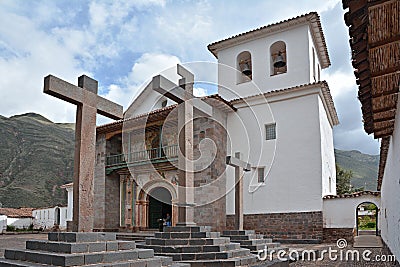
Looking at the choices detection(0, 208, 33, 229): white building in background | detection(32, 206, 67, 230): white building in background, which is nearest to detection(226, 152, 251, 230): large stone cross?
detection(32, 206, 67, 230): white building in background

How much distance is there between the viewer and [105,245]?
4.86m

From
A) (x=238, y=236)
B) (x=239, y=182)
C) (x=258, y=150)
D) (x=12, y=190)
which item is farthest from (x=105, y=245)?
(x=12, y=190)

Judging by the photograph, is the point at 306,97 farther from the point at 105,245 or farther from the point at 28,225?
the point at 28,225

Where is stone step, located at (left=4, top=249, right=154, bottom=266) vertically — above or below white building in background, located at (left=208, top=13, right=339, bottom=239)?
below

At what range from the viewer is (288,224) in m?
14.6

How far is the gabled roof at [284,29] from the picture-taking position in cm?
1559

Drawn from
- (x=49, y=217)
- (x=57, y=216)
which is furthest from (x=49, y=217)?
(x=57, y=216)

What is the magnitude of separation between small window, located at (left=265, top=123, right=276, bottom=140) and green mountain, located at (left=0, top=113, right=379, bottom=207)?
1423 inches

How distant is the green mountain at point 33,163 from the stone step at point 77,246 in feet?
156

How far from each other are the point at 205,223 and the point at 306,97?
19.6 feet

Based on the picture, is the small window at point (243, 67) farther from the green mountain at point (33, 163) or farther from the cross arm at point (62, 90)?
the green mountain at point (33, 163)

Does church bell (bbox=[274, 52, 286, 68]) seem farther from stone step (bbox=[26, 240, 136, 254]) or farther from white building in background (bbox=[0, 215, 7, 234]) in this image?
white building in background (bbox=[0, 215, 7, 234])

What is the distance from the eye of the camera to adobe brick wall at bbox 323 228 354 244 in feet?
46.2

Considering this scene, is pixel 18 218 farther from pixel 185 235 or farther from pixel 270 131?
pixel 185 235
